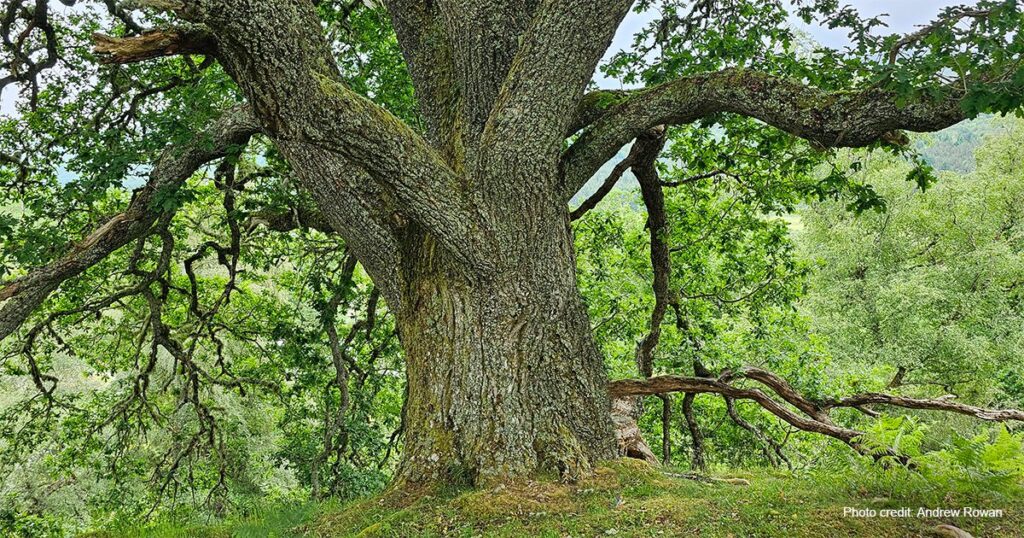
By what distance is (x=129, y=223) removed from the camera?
498 cm

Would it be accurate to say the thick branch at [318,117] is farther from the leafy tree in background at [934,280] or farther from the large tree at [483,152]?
the leafy tree in background at [934,280]

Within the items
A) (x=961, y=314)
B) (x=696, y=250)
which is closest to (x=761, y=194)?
(x=696, y=250)

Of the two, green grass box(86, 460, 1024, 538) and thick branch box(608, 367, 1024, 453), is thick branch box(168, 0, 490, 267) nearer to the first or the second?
green grass box(86, 460, 1024, 538)

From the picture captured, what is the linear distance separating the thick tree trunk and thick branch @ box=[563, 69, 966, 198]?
2.49 ft

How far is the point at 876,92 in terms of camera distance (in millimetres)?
3891

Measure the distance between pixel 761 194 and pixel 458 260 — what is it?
4430 millimetres

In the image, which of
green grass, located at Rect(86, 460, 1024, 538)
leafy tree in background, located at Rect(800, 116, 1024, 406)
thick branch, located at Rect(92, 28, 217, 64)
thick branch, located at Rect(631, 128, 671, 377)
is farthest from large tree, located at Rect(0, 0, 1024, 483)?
leafy tree in background, located at Rect(800, 116, 1024, 406)

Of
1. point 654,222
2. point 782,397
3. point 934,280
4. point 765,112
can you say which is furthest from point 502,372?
point 934,280

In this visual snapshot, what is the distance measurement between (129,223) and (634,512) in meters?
4.49

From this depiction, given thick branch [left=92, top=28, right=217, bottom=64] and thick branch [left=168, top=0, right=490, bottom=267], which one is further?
thick branch [left=168, top=0, right=490, bottom=267]

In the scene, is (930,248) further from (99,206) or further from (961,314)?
(99,206)

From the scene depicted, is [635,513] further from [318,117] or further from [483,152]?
[318,117]

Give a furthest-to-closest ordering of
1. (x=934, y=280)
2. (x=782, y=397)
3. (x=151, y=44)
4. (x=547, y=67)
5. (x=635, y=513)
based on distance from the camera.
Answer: (x=934, y=280)
(x=782, y=397)
(x=547, y=67)
(x=635, y=513)
(x=151, y=44)

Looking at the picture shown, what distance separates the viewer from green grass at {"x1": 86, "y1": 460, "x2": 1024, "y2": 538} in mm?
3416
